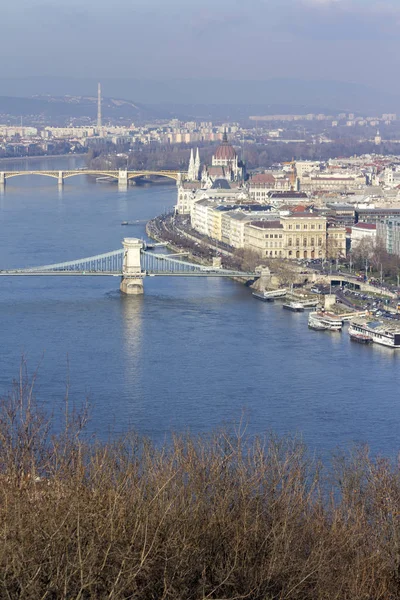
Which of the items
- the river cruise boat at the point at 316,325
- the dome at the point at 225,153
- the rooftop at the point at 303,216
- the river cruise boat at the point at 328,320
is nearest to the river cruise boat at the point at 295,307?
the river cruise boat at the point at 328,320

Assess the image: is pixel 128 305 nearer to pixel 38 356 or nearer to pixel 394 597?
pixel 38 356

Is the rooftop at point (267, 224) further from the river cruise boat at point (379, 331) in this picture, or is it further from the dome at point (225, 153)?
the dome at point (225, 153)

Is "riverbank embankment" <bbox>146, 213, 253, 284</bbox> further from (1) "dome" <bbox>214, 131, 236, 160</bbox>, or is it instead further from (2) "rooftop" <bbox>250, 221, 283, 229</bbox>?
(1) "dome" <bbox>214, 131, 236, 160</bbox>

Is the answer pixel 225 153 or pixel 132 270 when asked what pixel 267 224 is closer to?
pixel 132 270

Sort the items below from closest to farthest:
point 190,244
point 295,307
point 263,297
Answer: point 295,307, point 263,297, point 190,244

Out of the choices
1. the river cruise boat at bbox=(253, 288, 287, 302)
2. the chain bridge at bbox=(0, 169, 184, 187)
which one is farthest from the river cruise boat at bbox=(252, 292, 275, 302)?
the chain bridge at bbox=(0, 169, 184, 187)

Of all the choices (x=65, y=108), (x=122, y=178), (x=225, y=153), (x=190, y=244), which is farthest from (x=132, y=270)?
(x=65, y=108)

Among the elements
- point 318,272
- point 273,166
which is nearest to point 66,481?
point 318,272
